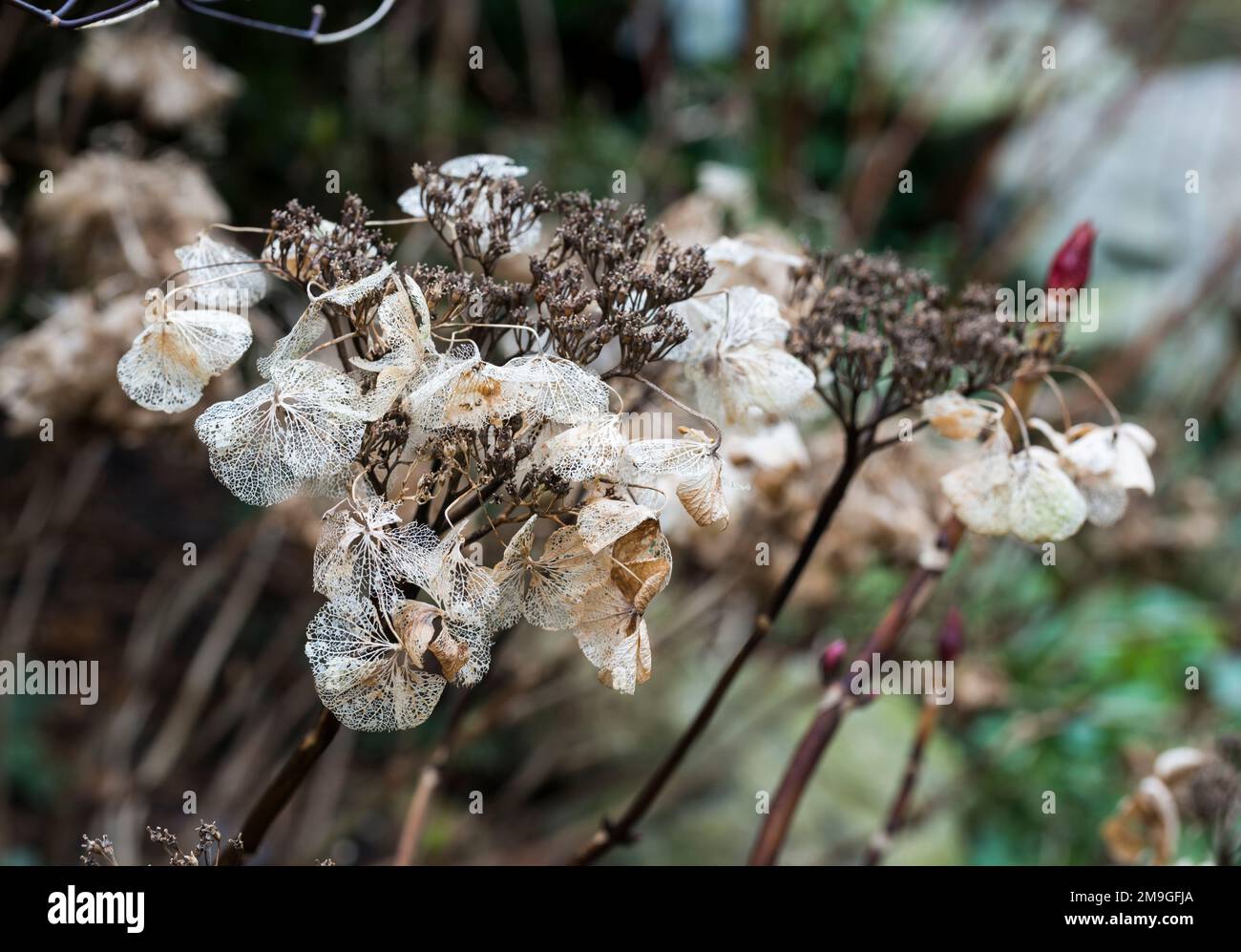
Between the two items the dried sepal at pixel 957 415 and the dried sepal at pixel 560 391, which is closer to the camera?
the dried sepal at pixel 560 391

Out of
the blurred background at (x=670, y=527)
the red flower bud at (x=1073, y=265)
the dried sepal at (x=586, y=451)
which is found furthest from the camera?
the blurred background at (x=670, y=527)

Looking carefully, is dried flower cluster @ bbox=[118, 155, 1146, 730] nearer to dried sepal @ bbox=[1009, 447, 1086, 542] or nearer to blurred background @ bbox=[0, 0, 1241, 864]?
dried sepal @ bbox=[1009, 447, 1086, 542]

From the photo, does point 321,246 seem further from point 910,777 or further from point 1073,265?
point 910,777

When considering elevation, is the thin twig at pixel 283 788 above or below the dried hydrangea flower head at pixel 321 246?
below

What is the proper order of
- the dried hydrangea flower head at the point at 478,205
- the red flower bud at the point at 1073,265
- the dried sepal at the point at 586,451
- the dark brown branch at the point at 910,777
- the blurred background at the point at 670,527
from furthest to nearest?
the blurred background at the point at 670,527, the dark brown branch at the point at 910,777, the red flower bud at the point at 1073,265, the dried hydrangea flower head at the point at 478,205, the dried sepal at the point at 586,451

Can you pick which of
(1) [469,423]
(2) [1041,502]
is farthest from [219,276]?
(2) [1041,502]

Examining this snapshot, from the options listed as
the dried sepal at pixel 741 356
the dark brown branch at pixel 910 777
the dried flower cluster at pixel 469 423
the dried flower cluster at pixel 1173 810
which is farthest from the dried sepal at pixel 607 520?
the dried flower cluster at pixel 1173 810

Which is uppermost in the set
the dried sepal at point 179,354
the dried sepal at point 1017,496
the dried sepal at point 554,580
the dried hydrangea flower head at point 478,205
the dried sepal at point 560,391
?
the dried hydrangea flower head at point 478,205

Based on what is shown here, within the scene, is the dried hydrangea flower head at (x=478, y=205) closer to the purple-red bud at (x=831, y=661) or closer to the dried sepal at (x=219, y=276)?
the dried sepal at (x=219, y=276)
